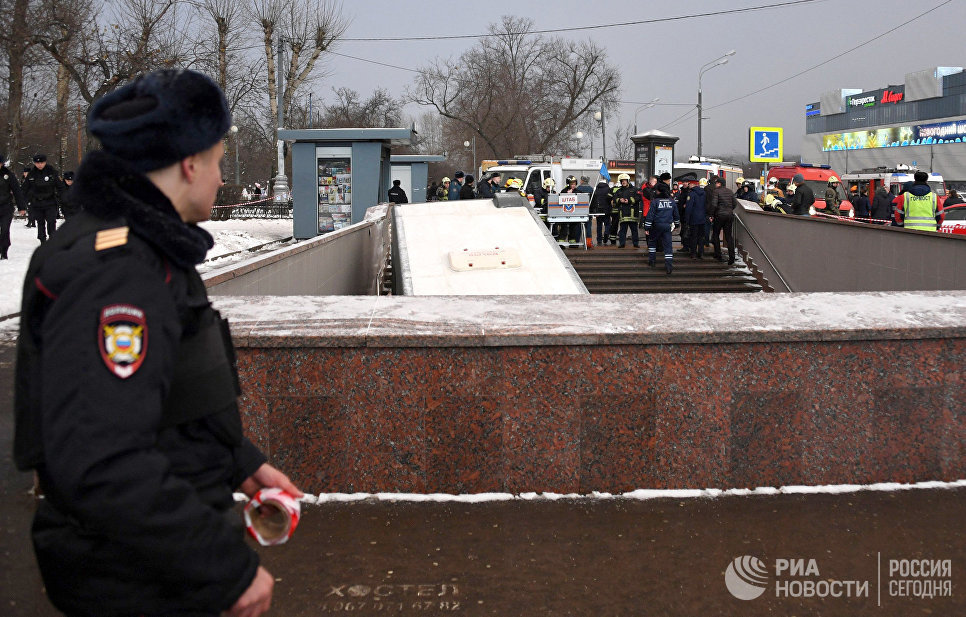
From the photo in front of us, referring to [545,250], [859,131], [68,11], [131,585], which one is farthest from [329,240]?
[859,131]

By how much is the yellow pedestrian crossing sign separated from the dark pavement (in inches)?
1204

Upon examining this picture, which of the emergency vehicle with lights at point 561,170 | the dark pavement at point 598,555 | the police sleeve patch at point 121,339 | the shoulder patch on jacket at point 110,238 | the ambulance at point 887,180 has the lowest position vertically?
the dark pavement at point 598,555

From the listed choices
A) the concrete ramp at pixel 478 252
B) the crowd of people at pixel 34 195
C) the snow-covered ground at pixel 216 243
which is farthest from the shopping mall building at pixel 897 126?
the crowd of people at pixel 34 195

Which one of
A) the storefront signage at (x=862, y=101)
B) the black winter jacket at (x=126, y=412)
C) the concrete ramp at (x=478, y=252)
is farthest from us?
the storefront signage at (x=862, y=101)

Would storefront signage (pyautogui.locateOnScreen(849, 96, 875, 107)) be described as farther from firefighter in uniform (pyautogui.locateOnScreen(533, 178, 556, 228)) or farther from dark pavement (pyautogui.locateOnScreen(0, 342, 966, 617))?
dark pavement (pyautogui.locateOnScreen(0, 342, 966, 617))

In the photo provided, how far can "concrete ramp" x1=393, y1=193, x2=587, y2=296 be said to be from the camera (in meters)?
10.8

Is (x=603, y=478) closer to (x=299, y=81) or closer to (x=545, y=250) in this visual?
(x=545, y=250)

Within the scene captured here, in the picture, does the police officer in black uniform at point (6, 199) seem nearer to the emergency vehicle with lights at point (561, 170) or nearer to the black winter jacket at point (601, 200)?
the black winter jacket at point (601, 200)

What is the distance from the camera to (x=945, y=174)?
93.2 meters

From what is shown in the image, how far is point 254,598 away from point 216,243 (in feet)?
75.9

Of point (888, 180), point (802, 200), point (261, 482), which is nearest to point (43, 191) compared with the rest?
point (802, 200)

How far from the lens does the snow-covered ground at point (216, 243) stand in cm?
1298

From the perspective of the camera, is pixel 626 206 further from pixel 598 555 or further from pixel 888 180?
pixel 598 555

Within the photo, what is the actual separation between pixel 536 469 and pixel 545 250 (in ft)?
26.0
